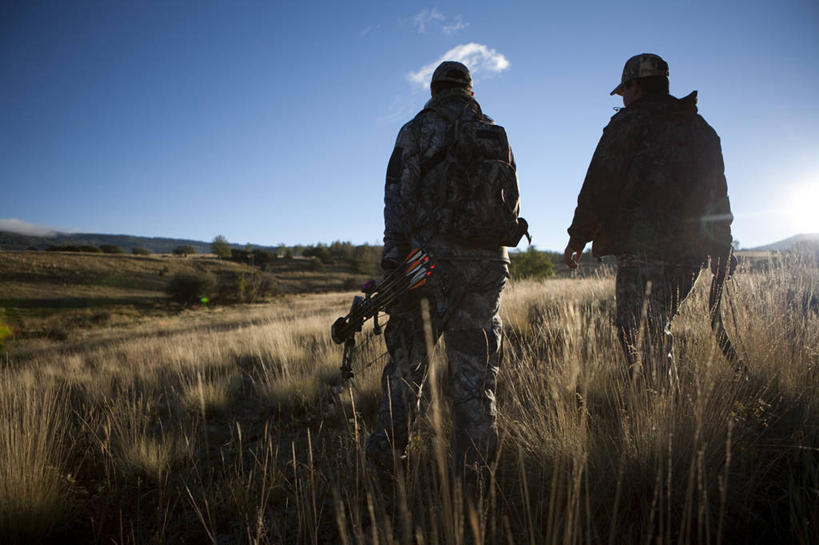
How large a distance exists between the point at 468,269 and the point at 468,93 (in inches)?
51.3

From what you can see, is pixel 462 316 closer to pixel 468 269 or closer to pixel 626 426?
pixel 468 269

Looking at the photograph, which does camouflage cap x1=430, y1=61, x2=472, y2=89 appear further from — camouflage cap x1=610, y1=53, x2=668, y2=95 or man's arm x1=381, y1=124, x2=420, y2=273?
camouflage cap x1=610, y1=53, x2=668, y2=95

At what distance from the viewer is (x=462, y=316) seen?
7.33 ft

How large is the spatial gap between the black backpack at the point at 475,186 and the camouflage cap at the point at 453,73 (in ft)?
0.98

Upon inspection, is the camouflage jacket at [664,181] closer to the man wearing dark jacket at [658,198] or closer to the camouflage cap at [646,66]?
the man wearing dark jacket at [658,198]

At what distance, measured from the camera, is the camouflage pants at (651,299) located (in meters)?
2.30

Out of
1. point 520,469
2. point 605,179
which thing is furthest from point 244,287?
point 605,179

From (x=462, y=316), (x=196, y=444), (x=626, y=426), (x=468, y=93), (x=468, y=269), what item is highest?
(x=468, y=93)

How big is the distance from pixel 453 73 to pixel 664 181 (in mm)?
1698

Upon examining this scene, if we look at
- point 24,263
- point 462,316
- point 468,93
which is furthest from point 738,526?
point 24,263

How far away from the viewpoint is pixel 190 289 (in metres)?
35.2

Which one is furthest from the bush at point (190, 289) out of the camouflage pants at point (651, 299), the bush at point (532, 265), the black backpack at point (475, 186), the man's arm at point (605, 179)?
the camouflage pants at point (651, 299)

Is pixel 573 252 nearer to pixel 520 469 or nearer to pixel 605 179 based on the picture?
pixel 605 179

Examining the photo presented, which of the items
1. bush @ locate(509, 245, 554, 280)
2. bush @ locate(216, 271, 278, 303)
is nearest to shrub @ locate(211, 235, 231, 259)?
bush @ locate(216, 271, 278, 303)
